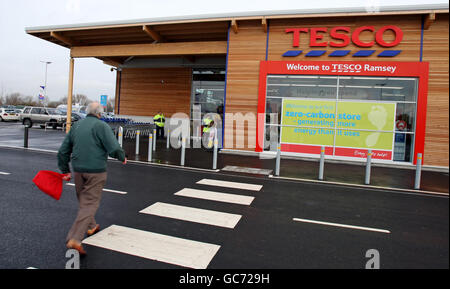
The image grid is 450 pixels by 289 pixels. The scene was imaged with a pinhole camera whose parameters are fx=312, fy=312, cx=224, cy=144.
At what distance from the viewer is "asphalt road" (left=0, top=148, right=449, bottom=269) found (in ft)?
12.2

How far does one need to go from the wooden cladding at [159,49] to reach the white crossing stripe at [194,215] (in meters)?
10.7

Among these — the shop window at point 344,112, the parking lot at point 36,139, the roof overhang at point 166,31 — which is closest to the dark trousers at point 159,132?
the roof overhang at point 166,31

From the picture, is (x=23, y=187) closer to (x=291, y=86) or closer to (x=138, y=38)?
(x=291, y=86)

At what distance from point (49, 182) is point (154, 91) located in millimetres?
19000

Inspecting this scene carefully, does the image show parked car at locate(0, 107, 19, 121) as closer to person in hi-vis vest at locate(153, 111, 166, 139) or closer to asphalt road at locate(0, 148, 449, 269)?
person in hi-vis vest at locate(153, 111, 166, 139)

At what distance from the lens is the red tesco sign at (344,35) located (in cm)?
1245

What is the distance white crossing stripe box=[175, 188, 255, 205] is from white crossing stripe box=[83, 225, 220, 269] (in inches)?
88.1

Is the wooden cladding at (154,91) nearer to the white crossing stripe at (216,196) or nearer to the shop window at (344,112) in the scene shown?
the shop window at (344,112)

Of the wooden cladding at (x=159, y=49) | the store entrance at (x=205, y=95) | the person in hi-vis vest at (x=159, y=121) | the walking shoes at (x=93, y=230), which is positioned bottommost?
the walking shoes at (x=93, y=230)

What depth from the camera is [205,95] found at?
21.2 meters
